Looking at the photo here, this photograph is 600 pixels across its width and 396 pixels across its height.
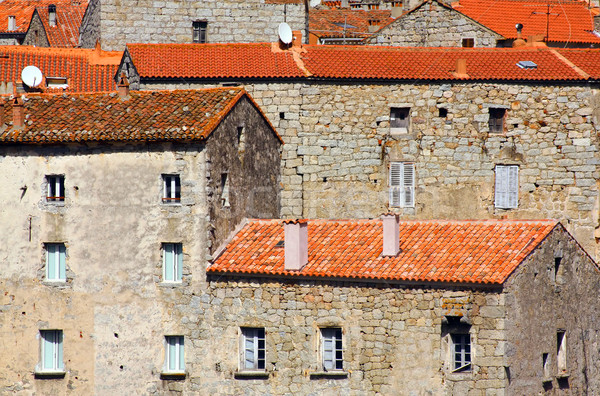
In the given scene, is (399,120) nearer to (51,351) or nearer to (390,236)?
(390,236)

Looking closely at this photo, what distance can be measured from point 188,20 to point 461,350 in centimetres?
2127

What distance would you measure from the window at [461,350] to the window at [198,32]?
20.6 meters

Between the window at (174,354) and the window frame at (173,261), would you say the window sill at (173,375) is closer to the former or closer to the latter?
the window at (174,354)

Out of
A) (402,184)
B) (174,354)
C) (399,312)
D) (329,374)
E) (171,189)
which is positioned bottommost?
(329,374)

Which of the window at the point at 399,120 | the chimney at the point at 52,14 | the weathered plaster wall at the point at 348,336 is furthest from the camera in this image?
the chimney at the point at 52,14

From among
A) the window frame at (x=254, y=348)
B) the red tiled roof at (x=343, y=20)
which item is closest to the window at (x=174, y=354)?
the window frame at (x=254, y=348)

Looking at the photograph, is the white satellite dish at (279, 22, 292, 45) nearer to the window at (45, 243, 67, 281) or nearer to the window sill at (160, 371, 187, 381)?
the window at (45, 243, 67, 281)

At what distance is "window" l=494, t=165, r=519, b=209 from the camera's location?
43.6 m

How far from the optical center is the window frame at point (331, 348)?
34469 mm

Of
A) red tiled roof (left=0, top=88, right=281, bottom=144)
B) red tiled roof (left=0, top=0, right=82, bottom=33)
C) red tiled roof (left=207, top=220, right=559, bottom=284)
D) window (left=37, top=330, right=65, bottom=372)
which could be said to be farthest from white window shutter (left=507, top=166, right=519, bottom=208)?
red tiled roof (left=0, top=0, right=82, bottom=33)

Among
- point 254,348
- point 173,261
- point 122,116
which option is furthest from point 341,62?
point 254,348

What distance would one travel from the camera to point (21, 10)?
254ft

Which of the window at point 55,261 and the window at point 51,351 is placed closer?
the window at point 51,351

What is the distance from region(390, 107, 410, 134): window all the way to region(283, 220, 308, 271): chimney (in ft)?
29.8
